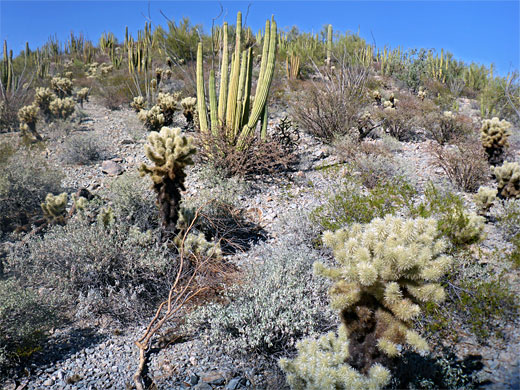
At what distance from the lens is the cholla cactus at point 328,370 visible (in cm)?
247

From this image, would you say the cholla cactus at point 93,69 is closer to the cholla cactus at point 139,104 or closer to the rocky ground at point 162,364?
the cholla cactus at point 139,104

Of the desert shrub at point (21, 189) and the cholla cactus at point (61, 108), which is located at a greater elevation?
the cholla cactus at point (61, 108)

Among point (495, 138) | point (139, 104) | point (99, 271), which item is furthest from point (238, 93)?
point (139, 104)

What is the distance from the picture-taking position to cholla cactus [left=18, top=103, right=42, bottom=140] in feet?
32.7

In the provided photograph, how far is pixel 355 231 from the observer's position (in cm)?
308

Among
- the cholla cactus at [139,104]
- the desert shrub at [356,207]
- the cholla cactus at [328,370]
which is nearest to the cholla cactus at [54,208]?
the desert shrub at [356,207]

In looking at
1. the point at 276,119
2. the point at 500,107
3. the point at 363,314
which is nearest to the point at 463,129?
the point at 276,119

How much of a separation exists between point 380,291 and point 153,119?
8.81 metres

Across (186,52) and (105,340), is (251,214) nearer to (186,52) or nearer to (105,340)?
(105,340)

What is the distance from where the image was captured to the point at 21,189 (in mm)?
6371

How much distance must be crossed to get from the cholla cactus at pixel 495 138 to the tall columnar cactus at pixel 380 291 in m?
6.24

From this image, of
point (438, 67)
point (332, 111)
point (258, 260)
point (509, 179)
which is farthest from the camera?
point (438, 67)

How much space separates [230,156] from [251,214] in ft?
4.75

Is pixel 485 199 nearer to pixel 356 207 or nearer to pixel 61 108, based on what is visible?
pixel 356 207
